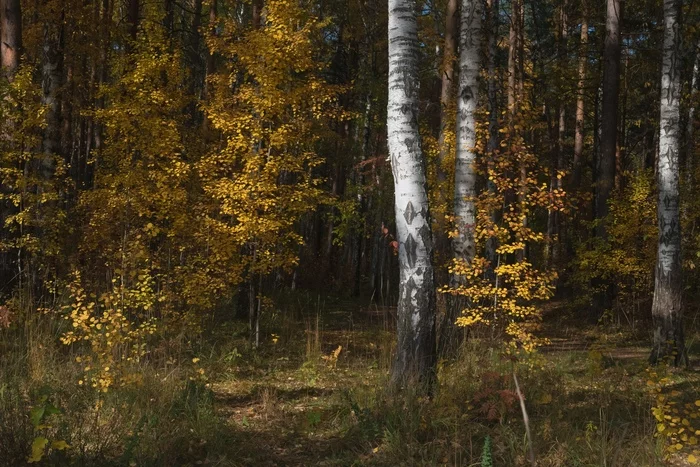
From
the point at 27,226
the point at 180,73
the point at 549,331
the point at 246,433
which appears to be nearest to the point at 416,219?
the point at 246,433

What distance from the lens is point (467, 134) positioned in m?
8.65

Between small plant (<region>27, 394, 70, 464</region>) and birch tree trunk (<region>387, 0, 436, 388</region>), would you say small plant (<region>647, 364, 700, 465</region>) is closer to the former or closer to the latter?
birch tree trunk (<region>387, 0, 436, 388</region>)

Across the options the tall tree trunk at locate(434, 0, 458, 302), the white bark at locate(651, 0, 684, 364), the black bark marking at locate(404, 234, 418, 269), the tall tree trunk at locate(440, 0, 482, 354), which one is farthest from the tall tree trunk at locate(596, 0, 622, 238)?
the black bark marking at locate(404, 234, 418, 269)

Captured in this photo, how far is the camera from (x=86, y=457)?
165 inches

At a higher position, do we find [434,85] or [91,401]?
[434,85]

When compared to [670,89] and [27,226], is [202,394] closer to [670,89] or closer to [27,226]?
[27,226]

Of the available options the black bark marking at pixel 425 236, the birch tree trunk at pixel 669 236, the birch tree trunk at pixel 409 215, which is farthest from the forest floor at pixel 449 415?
the black bark marking at pixel 425 236

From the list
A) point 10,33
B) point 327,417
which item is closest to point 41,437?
point 327,417

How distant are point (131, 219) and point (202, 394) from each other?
685cm

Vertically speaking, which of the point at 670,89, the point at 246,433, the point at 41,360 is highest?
the point at 670,89

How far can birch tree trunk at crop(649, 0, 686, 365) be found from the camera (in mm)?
8211

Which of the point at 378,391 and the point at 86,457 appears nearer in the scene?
the point at 86,457

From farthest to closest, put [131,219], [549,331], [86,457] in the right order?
[549,331]
[131,219]
[86,457]

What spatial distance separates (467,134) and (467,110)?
1.13 ft
